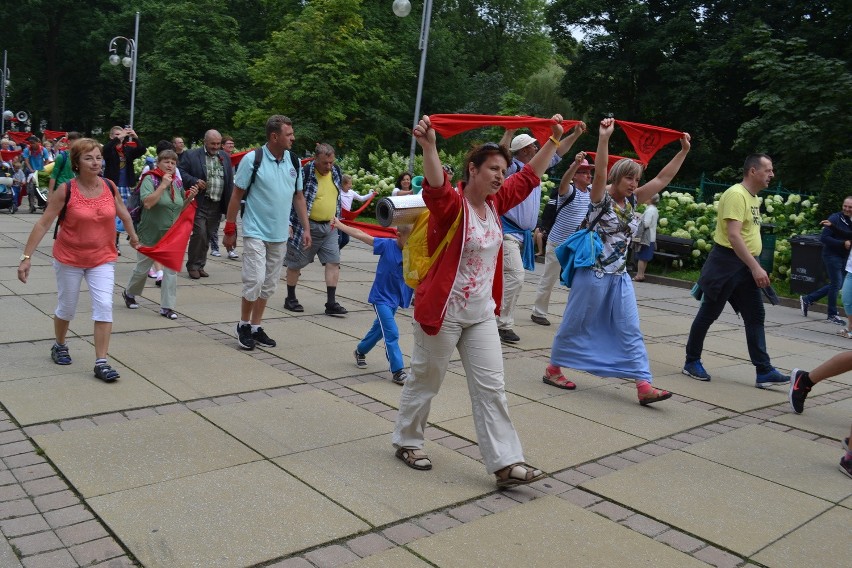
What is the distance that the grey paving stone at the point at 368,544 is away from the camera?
3672mm

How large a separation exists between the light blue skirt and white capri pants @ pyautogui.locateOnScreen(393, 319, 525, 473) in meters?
2.12

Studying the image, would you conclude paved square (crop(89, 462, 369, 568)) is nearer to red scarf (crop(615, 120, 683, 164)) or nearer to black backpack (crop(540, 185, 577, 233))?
red scarf (crop(615, 120, 683, 164))

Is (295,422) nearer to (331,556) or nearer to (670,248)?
(331,556)

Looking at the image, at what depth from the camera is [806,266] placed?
507 inches

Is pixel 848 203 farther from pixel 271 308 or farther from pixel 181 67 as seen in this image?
pixel 181 67

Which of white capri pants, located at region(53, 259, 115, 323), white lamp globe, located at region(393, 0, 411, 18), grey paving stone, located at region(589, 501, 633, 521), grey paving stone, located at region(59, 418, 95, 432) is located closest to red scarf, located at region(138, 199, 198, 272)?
white capri pants, located at region(53, 259, 115, 323)

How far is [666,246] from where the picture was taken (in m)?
15.8

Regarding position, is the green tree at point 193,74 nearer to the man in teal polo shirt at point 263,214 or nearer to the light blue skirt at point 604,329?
the man in teal polo shirt at point 263,214

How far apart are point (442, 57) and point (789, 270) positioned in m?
31.4

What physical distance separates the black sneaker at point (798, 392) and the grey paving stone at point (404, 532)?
380 centimetres

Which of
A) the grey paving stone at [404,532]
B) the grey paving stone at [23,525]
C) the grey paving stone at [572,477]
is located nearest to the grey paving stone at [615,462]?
the grey paving stone at [572,477]

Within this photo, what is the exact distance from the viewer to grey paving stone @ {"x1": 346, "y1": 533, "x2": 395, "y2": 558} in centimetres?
367

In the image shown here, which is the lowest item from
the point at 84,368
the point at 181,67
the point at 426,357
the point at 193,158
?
the point at 84,368

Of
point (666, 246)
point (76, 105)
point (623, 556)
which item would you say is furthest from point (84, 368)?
point (76, 105)
